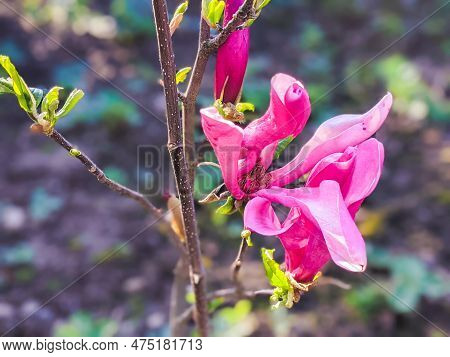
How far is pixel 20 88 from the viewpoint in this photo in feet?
2.39

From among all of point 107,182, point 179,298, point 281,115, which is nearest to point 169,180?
point 179,298

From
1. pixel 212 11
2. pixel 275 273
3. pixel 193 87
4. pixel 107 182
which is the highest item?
pixel 212 11

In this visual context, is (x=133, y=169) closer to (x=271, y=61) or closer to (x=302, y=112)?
(x=271, y=61)

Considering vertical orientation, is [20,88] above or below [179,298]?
above

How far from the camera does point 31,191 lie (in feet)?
7.50

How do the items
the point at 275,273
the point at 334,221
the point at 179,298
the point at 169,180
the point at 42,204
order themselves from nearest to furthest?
the point at 334,221 → the point at 275,273 → the point at 179,298 → the point at 169,180 → the point at 42,204

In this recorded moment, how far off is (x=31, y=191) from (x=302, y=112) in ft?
5.71

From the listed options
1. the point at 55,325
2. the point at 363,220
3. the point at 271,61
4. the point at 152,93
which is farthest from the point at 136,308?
the point at 271,61

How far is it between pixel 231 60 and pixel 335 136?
0.18 m

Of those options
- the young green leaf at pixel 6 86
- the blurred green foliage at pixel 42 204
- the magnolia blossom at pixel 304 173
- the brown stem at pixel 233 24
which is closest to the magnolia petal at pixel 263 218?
the magnolia blossom at pixel 304 173

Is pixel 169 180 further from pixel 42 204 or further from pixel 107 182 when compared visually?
pixel 107 182

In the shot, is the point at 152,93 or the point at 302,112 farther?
the point at 152,93

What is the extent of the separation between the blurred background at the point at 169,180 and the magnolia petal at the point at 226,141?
12.4 inches

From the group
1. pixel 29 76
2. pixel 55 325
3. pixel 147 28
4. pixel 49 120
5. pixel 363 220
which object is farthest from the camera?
pixel 147 28
